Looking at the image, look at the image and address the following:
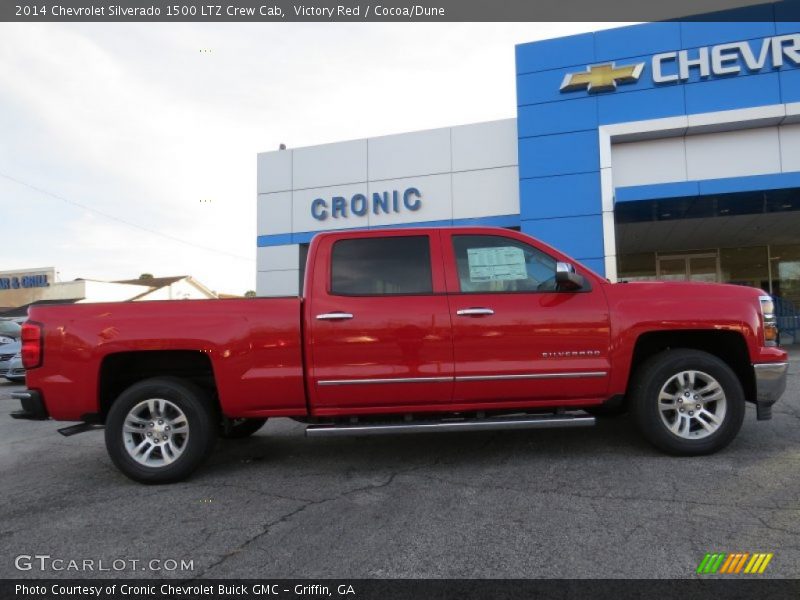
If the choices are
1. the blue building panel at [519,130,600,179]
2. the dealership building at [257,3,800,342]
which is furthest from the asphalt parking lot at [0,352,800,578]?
the blue building panel at [519,130,600,179]

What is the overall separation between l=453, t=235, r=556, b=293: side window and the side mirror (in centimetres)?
11

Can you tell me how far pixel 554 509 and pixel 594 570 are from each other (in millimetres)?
745

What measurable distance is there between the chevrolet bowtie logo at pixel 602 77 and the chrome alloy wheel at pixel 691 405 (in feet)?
35.4

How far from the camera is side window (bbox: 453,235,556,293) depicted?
14.0 ft

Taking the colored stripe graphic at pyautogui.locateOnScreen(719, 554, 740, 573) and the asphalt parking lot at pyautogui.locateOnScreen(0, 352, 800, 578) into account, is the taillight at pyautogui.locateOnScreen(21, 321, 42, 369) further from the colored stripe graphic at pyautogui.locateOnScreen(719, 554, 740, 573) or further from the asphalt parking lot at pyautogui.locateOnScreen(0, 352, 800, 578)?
the colored stripe graphic at pyautogui.locateOnScreen(719, 554, 740, 573)

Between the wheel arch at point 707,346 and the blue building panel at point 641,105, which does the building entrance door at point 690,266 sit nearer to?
the blue building panel at point 641,105

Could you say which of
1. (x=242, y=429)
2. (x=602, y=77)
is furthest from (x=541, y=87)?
(x=242, y=429)

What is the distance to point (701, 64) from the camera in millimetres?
12211

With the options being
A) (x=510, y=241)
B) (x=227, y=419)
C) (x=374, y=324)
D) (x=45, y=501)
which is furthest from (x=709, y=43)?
(x=45, y=501)

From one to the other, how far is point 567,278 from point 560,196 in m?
9.81

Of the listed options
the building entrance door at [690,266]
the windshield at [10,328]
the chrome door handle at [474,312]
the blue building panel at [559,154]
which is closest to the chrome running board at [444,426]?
the chrome door handle at [474,312]
